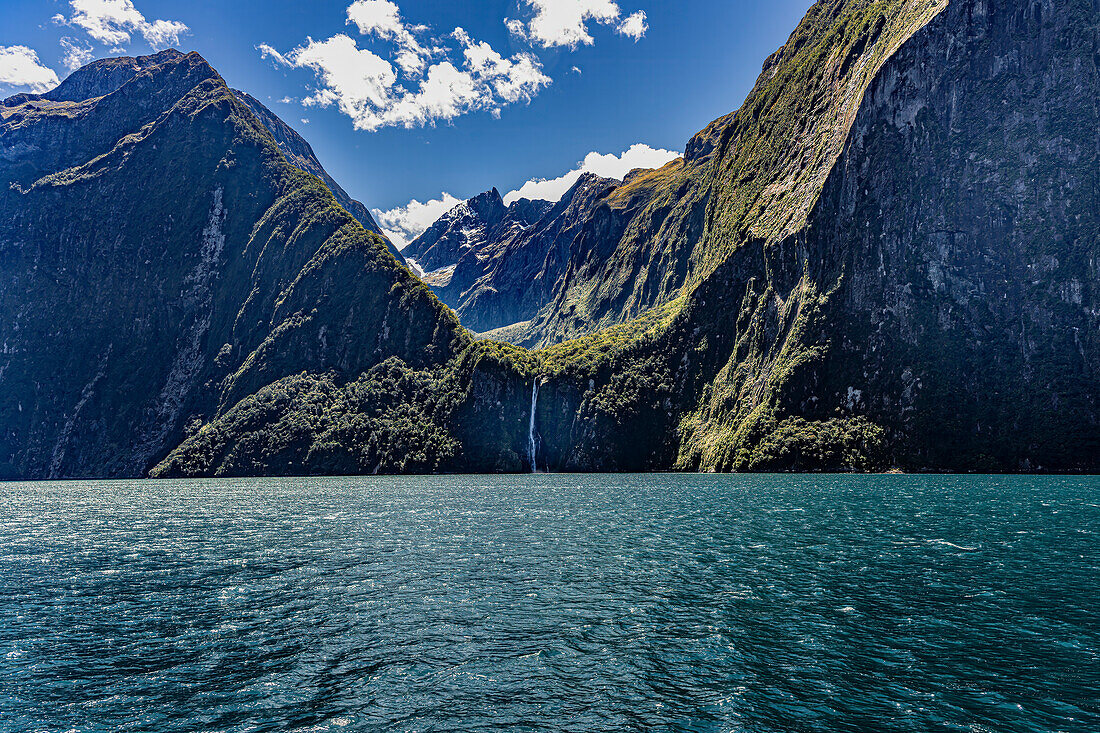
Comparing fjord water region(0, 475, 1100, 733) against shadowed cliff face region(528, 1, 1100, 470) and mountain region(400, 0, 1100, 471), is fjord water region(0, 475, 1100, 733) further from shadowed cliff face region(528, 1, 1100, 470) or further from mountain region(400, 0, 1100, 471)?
mountain region(400, 0, 1100, 471)

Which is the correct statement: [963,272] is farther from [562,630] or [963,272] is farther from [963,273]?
[562,630]

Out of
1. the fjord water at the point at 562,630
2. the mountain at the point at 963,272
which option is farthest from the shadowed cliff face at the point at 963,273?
the fjord water at the point at 562,630

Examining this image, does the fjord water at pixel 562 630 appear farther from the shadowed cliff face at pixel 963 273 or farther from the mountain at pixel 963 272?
the mountain at pixel 963 272

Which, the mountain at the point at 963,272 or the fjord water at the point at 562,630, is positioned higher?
the mountain at the point at 963,272

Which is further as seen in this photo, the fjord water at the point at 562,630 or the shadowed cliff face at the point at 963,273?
the shadowed cliff face at the point at 963,273

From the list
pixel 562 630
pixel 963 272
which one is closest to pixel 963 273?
pixel 963 272

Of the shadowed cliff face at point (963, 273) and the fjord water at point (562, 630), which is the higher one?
the shadowed cliff face at point (963, 273)

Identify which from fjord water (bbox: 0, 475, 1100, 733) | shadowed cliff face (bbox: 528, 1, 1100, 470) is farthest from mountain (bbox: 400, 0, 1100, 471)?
fjord water (bbox: 0, 475, 1100, 733)

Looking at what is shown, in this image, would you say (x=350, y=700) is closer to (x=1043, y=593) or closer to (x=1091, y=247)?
(x=1043, y=593)
